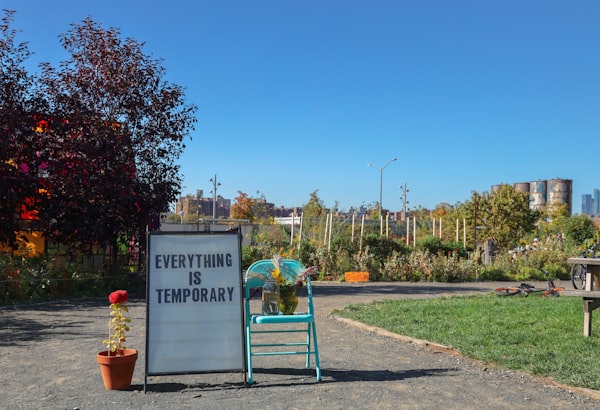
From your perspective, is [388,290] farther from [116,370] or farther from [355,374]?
[116,370]

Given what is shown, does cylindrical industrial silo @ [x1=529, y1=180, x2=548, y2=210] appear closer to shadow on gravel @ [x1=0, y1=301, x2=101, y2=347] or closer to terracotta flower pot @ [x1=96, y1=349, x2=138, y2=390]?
shadow on gravel @ [x1=0, y1=301, x2=101, y2=347]

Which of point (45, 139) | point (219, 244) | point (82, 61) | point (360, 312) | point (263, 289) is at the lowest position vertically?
point (360, 312)

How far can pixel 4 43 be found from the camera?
14188mm

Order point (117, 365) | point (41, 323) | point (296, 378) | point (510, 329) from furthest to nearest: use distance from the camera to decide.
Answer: point (41, 323) → point (510, 329) → point (296, 378) → point (117, 365)

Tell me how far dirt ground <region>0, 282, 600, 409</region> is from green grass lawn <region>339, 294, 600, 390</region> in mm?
343

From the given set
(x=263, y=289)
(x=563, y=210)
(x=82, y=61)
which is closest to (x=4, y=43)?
(x=82, y=61)

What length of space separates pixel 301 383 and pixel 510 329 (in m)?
4.19

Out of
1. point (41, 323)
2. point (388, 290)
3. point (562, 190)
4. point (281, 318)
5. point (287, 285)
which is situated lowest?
point (388, 290)

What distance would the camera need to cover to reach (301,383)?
5.98 meters

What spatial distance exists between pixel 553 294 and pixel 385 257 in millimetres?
8980

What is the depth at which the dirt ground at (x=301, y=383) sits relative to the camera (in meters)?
5.29

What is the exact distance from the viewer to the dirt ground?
529cm

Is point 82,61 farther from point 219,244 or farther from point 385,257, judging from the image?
point 385,257

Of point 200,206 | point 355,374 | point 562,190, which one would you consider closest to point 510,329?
point 355,374
